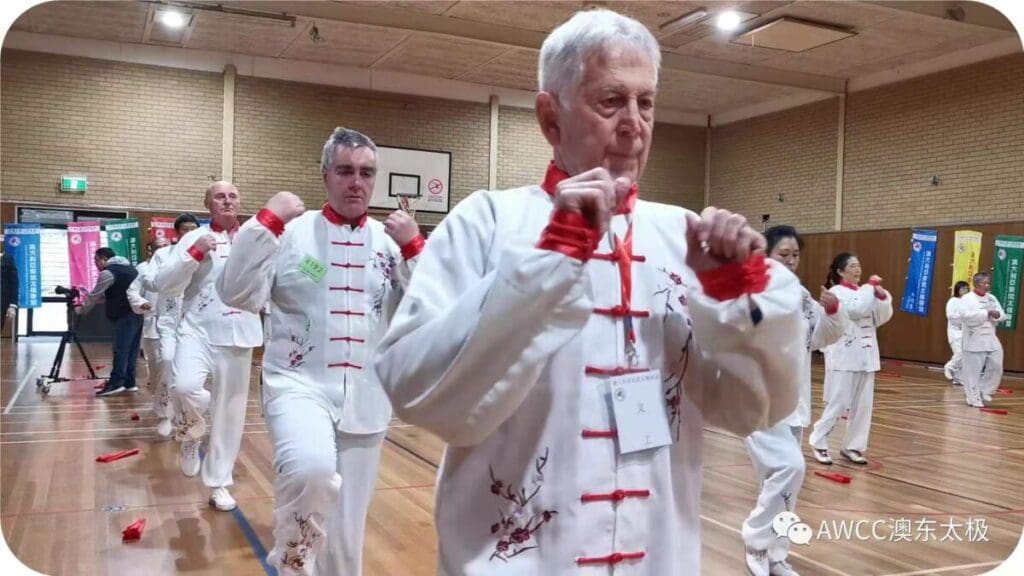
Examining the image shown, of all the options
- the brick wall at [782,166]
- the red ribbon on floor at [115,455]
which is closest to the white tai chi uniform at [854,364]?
the red ribbon on floor at [115,455]

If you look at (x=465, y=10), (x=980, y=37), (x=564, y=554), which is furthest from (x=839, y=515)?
(x=980, y=37)

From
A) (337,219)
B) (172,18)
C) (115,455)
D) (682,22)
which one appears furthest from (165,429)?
(682,22)

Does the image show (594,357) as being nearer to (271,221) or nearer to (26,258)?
(271,221)

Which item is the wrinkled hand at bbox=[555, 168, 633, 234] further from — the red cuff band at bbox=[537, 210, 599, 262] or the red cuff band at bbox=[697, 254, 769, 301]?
the red cuff band at bbox=[697, 254, 769, 301]

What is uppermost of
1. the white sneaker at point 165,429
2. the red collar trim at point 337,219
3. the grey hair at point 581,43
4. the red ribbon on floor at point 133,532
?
the grey hair at point 581,43

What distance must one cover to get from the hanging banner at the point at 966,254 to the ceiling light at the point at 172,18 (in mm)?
14044

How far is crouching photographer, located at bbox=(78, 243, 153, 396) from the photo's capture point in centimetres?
1025

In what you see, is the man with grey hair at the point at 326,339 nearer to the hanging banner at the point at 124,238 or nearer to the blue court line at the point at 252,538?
the blue court line at the point at 252,538

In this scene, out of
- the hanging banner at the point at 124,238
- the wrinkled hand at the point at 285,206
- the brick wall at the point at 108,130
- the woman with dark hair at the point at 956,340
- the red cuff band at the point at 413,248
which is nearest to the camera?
the red cuff band at the point at 413,248

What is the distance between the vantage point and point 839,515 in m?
5.83

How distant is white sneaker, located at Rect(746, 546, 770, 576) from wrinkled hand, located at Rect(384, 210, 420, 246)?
2572mm

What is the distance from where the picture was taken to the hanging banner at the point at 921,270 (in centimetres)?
1473

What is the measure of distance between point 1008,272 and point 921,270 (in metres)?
1.34

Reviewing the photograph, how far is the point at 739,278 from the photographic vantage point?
4.76 feet
